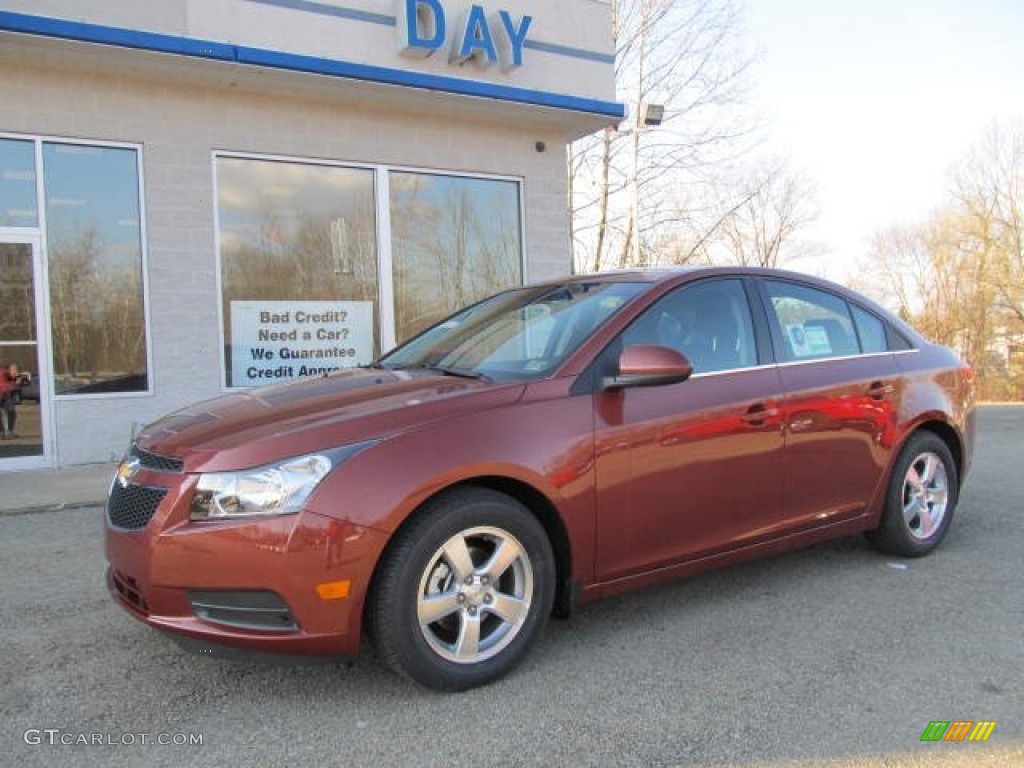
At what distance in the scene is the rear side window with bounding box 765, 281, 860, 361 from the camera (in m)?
4.29

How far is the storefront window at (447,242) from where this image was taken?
1003 cm

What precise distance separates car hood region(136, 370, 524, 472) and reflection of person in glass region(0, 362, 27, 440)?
18.1 ft

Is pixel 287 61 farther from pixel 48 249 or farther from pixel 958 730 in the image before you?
pixel 958 730

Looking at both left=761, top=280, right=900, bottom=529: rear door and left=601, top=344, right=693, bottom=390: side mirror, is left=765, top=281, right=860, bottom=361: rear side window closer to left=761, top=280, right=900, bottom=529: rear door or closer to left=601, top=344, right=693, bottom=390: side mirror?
left=761, top=280, right=900, bottom=529: rear door

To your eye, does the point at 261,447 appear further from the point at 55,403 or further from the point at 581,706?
the point at 55,403

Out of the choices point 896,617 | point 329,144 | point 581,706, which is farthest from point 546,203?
A: point 581,706

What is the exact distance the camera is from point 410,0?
917 centimetres

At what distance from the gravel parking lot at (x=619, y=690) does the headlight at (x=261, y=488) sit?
0.75 m

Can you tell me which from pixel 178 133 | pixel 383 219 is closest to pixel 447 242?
pixel 383 219

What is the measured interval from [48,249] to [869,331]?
7.48m

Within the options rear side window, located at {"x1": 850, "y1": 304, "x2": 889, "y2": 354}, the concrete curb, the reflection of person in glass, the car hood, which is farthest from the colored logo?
the reflection of person in glass

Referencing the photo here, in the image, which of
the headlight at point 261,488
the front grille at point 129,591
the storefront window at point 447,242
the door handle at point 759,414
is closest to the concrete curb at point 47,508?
the front grille at point 129,591

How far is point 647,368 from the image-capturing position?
336 cm

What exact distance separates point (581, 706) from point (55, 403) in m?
7.10
